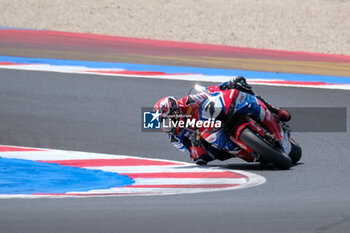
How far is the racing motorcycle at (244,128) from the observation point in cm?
901

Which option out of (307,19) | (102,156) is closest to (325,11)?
(307,19)

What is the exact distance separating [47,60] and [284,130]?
8.65m

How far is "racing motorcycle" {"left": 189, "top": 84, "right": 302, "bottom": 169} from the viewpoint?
9008 mm

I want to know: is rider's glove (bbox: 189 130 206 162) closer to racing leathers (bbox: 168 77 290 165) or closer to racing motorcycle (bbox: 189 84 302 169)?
racing leathers (bbox: 168 77 290 165)

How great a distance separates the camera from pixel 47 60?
17.2 m

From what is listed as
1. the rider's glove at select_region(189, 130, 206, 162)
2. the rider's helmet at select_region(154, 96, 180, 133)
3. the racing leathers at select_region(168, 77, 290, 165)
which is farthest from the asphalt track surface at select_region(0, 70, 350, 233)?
the rider's helmet at select_region(154, 96, 180, 133)

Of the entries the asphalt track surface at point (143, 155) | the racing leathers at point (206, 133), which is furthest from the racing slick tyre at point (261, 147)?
the racing leathers at point (206, 133)

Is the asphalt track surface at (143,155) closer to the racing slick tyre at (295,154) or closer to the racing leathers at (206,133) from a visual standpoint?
the racing slick tyre at (295,154)

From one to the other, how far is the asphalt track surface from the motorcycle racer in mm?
329

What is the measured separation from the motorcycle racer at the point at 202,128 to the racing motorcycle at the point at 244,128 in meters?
0.01

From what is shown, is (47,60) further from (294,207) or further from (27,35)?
(294,207)

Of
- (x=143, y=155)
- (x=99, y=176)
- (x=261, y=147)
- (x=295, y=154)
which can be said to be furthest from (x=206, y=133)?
(x=143, y=155)

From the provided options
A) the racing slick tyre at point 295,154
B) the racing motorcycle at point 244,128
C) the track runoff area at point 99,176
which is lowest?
the track runoff area at point 99,176

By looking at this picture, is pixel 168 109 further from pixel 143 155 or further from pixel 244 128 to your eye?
pixel 143 155
